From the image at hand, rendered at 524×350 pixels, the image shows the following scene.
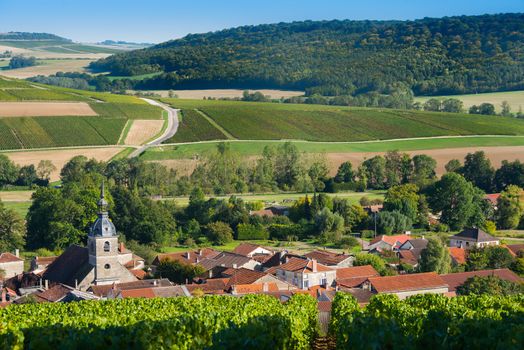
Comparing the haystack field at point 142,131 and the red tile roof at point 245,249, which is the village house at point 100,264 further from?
the haystack field at point 142,131

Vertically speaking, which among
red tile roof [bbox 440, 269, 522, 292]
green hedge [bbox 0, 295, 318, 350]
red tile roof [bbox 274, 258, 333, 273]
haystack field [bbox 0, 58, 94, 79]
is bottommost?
red tile roof [bbox 274, 258, 333, 273]

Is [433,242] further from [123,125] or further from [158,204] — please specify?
[123,125]

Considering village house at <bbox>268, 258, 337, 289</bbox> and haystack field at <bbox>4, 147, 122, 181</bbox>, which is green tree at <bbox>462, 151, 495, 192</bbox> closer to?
haystack field at <bbox>4, 147, 122, 181</bbox>

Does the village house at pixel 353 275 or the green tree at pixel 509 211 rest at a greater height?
the village house at pixel 353 275

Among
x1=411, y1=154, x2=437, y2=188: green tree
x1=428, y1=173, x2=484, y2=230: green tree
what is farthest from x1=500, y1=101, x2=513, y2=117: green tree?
x1=428, y1=173, x2=484, y2=230: green tree

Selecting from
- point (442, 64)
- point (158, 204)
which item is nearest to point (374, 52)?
point (442, 64)

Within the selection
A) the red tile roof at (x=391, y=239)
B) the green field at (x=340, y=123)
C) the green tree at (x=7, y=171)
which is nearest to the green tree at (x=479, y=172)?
the green field at (x=340, y=123)
